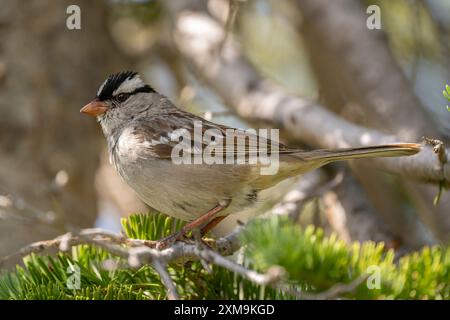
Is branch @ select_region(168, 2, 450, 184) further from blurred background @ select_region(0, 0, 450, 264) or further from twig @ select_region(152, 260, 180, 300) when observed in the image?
twig @ select_region(152, 260, 180, 300)

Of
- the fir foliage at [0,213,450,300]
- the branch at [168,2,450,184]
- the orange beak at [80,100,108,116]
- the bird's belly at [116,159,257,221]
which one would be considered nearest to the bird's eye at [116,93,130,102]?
the orange beak at [80,100,108,116]

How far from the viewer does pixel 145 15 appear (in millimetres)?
4594

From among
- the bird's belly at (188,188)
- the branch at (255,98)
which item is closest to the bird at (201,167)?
the bird's belly at (188,188)

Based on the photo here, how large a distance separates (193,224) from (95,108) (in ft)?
3.52

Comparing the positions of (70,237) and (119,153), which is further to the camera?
(119,153)

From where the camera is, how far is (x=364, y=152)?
253 centimetres

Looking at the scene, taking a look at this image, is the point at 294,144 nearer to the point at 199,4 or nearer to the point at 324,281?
the point at 199,4

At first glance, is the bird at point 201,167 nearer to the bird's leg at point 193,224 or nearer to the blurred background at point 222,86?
the bird's leg at point 193,224

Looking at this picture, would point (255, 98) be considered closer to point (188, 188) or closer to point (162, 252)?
point (188, 188)

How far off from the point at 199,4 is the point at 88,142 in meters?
1.19

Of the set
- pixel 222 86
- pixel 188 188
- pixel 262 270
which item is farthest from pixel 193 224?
pixel 222 86

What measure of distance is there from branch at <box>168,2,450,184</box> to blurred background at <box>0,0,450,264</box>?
12 mm

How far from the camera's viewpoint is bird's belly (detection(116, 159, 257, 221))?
9.15 feet
